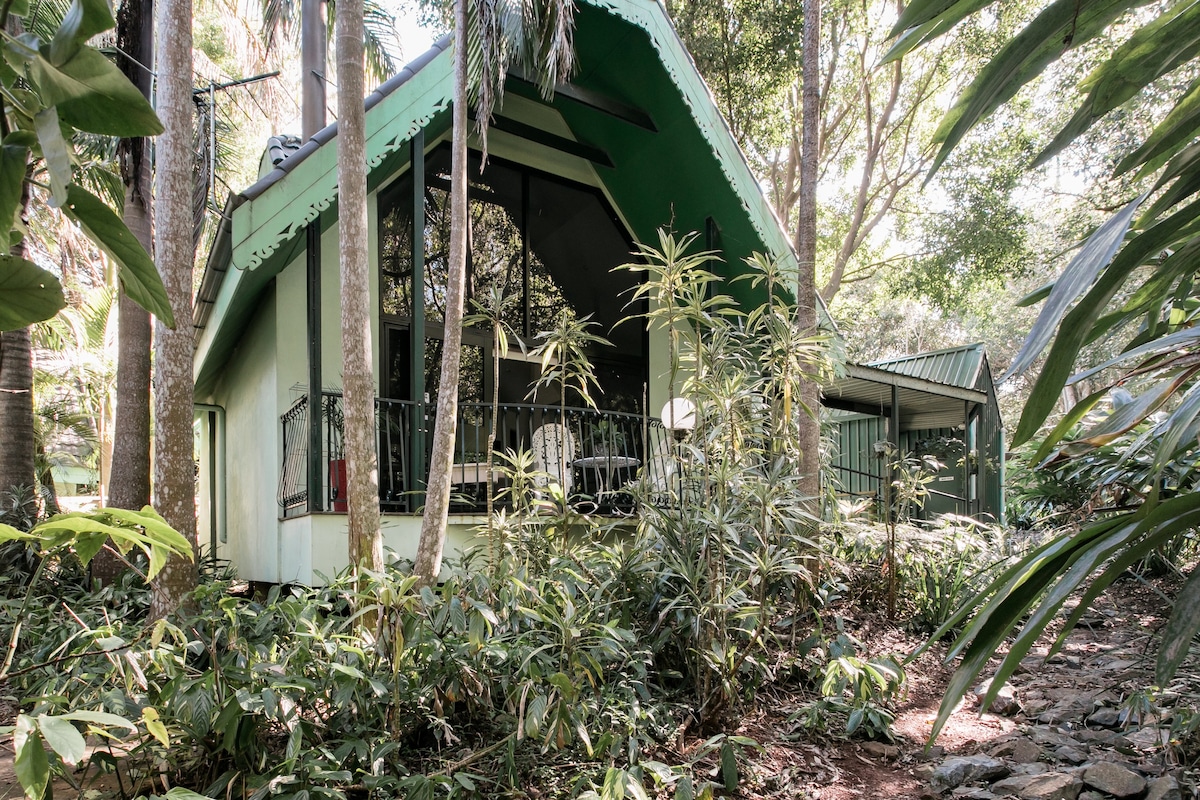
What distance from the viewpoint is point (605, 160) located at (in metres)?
8.62

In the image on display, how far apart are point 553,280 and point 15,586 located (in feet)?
18.4

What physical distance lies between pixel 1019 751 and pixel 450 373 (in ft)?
11.7

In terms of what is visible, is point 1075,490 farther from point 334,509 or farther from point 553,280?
point 334,509

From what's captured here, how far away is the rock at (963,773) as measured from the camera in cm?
355

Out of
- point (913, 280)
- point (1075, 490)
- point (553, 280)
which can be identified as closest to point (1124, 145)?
point (913, 280)

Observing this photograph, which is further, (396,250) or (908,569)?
(396,250)

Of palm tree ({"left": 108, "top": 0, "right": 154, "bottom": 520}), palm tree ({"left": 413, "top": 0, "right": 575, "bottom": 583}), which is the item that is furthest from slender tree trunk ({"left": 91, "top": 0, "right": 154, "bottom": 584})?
palm tree ({"left": 413, "top": 0, "right": 575, "bottom": 583})

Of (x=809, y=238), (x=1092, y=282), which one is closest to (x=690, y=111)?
(x=809, y=238)

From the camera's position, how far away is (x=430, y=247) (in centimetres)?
802

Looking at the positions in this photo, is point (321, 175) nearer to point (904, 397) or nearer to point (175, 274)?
point (175, 274)

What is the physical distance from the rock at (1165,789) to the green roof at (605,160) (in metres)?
3.42

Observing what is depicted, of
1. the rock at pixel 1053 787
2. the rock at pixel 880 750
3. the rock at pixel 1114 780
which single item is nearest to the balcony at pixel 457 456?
the rock at pixel 880 750

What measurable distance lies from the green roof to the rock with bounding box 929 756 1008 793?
3136mm

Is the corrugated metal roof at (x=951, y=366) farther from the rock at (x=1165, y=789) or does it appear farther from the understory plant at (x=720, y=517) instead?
the rock at (x=1165, y=789)
